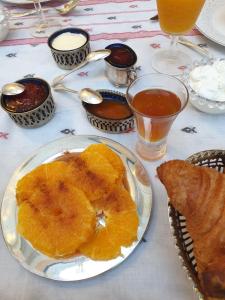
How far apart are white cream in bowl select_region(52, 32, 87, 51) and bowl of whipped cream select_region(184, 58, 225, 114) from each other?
330 millimetres

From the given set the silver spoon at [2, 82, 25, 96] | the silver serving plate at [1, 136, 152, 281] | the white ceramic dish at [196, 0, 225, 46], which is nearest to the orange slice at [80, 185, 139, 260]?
the silver serving plate at [1, 136, 152, 281]

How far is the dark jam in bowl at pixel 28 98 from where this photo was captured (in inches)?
27.3

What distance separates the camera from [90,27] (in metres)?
0.98

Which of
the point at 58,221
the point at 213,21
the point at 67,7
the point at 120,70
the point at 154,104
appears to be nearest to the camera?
the point at 58,221

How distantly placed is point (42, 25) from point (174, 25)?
0.48m

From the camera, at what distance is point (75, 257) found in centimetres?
50


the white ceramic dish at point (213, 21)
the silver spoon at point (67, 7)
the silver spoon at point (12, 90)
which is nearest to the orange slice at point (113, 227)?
the silver spoon at point (12, 90)

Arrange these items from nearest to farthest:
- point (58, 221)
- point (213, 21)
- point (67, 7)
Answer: point (58, 221), point (213, 21), point (67, 7)

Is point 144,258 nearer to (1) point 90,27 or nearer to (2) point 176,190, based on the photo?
(2) point 176,190

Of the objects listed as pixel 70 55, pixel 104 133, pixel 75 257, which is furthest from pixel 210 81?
pixel 75 257

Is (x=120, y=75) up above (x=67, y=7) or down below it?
below

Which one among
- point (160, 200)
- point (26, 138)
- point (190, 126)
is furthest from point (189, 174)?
point (26, 138)

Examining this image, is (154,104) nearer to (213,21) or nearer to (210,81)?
(210,81)

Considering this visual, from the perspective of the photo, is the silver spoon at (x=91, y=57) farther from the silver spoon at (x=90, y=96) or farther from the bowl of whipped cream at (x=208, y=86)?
the bowl of whipped cream at (x=208, y=86)
